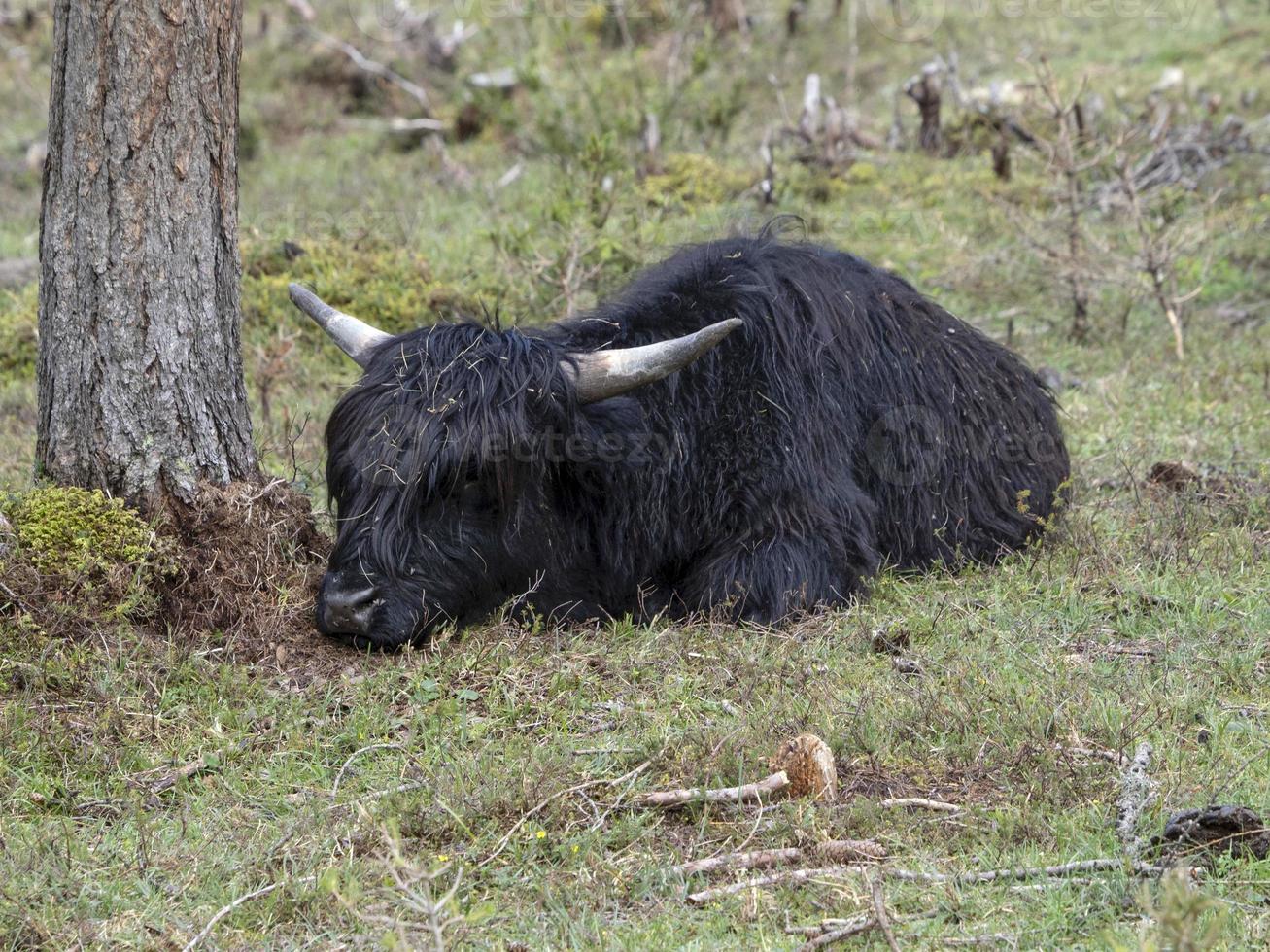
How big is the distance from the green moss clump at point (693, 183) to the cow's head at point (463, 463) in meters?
6.09

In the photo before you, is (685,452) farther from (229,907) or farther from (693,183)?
(693,183)

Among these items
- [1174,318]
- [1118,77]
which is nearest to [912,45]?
[1118,77]

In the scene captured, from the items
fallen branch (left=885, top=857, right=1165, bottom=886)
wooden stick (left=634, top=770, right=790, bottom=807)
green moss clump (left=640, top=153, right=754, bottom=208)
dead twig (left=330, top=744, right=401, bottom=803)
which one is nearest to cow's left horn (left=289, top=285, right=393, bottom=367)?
dead twig (left=330, top=744, right=401, bottom=803)

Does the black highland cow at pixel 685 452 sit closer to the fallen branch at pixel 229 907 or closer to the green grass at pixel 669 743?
the green grass at pixel 669 743

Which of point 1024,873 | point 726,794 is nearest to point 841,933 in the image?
point 1024,873

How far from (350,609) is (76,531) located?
0.93 meters

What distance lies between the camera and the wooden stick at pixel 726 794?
11.6ft

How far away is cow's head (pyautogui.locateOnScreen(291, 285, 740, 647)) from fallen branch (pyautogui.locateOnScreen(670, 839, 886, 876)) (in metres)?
1.72

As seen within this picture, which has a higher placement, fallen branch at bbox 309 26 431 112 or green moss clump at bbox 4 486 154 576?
fallen branch at bbox 309 26 431 112

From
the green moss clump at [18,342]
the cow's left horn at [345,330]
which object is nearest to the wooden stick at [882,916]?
the cow's left horn at [345,330]

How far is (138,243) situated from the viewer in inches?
181

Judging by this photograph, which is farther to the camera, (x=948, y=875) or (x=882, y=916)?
(x=948, y=875)

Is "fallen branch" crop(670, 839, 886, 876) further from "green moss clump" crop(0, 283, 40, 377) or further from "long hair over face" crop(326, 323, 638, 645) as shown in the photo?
"green moss clump" crop(0, 283, 40, 377)

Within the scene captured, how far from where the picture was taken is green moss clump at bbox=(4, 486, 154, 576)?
4.50m
